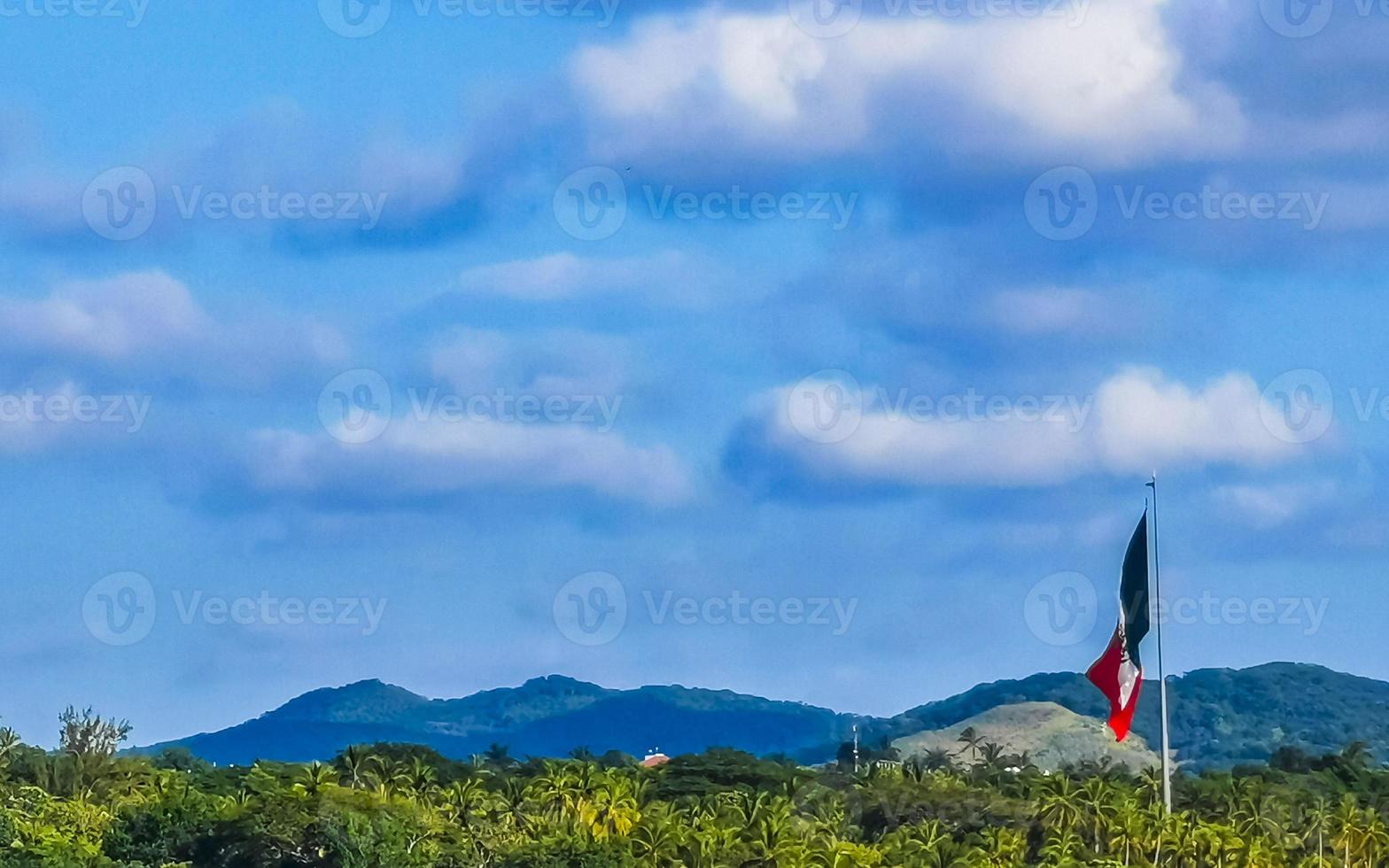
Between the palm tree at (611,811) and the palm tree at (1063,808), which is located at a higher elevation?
the palm tree at (1063,808)

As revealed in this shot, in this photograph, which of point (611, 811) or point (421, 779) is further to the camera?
point (421, 779)

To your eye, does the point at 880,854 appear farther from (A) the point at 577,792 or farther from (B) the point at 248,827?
(B) the point at 248,827

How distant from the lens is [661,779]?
508 ft

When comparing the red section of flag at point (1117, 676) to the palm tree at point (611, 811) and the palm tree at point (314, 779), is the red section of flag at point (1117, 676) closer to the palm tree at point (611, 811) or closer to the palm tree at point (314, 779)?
the palm tree at point (611, 811)

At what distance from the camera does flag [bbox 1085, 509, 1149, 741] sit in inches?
3177

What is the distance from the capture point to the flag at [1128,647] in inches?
3177

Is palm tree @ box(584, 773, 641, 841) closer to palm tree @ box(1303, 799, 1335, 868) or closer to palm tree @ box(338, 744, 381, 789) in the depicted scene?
palm tree @ box(338, 744, 381, 789)

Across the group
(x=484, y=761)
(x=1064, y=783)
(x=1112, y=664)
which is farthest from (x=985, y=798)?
(x=484, y=761)

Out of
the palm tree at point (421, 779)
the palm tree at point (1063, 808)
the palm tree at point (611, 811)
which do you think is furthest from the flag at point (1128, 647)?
the palm tree at point (421, 779)

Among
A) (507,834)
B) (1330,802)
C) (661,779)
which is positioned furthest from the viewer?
(661,779)

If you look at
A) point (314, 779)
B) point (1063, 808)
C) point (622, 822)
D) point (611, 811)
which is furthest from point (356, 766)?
point (1063, 808)

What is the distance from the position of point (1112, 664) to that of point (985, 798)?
134 ft

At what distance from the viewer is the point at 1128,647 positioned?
270 feet

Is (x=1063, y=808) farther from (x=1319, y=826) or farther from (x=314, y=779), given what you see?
(x=314, y=779)
